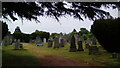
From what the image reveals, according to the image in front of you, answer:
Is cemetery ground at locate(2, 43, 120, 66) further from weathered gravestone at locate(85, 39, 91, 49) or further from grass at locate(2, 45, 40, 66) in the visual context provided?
weathered gravestone at locate(85, 39, 91, 49)

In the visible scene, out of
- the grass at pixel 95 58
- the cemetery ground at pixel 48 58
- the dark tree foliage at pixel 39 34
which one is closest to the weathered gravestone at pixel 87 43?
the grass at pixel 95 58

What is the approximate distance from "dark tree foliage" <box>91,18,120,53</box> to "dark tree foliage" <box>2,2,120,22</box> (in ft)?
1.87

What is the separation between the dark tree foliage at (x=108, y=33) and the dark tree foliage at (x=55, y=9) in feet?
1.87

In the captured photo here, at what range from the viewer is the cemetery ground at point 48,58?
5107mm

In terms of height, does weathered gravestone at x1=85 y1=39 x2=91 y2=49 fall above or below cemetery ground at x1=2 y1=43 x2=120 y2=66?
above

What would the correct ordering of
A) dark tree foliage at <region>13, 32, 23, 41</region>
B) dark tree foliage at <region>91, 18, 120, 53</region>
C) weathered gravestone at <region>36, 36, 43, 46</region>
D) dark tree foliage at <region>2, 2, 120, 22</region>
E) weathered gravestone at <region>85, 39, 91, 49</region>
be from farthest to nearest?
weathered gravestone at <region>85, 39, 91, 49</region> < weathered gravestone at <region>36, 36, 43, 46</region> < dark tree foliage at <region>91, 18, 120, 53</region> < dark tree foliage at <region>13, 32, 23, 41</region> < dark tree foliage at <region>2, 2, 120, 22</region>

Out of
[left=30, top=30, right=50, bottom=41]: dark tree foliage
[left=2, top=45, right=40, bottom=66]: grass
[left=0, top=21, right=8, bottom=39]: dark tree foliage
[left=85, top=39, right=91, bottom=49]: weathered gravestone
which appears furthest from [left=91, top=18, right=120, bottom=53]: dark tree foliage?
[left=0, top=21, right=8, bottom=39]: dark tree foliage

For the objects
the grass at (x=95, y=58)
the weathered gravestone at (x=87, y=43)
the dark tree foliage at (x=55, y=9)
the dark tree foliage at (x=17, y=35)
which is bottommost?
the grass at (x=95, y=58)

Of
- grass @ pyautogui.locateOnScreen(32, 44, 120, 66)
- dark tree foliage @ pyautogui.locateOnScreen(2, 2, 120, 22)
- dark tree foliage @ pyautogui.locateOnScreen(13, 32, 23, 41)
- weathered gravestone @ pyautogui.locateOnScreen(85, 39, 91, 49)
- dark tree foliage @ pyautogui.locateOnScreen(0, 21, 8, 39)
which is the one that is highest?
dark tree foliage @ pyautogui.locateOnScreen(2, 2, 120, 22)

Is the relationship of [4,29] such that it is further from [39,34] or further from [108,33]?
[108,33]

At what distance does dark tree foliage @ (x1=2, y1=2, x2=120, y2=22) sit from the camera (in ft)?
17.4

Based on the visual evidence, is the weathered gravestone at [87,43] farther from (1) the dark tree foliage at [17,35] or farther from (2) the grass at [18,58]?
(1) the dark tree foliage at [17,35]

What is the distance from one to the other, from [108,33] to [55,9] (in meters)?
2.34

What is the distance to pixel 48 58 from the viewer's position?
5379 mm
